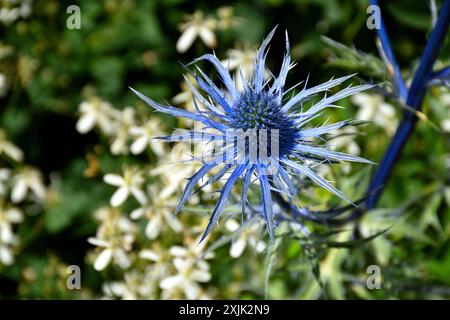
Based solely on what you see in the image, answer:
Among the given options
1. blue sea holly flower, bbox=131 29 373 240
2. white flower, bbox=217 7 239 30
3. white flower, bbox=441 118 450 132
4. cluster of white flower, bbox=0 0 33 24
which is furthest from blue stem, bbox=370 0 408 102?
cluster of white flower, bbox=0 0 33 24

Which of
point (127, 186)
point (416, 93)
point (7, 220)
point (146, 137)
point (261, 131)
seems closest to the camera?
point (261, 131)

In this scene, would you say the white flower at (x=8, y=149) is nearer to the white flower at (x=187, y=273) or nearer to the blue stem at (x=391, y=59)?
the white flower at (x=187, y=273)

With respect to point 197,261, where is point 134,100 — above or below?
above

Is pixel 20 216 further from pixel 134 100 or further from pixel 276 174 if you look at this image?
pixel 276 174

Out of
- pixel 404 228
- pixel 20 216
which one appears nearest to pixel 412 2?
pixel 404 228

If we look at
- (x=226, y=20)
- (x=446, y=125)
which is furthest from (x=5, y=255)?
(x=446, y=125)

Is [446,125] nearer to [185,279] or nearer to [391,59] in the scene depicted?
[391,59]
